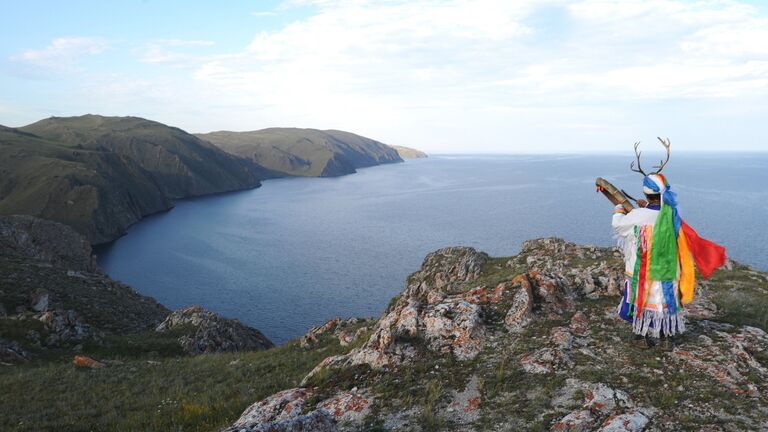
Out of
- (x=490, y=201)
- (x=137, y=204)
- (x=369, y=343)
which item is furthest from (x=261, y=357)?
(x=137, y=204)

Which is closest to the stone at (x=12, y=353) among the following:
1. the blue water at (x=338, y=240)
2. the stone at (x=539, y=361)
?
the stone at (x=539, y=361)

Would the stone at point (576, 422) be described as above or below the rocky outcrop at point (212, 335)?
above

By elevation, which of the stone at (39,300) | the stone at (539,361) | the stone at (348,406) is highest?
the stone at (539,361)

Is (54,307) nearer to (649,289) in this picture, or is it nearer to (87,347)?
(87,347)

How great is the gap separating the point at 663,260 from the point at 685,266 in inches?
22.9

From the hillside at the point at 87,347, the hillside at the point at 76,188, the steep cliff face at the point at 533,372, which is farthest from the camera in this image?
the hillside at the point at 76,188

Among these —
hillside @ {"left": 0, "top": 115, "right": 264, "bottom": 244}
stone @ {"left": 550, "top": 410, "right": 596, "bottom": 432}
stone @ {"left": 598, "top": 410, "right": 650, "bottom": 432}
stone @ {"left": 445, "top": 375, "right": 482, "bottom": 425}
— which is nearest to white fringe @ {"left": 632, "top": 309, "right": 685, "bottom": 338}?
stone @ {"left": 598, "top": 410, "right": 650, "bottom": 432}

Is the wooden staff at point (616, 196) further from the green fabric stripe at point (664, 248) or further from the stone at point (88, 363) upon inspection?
the stone at point (88, 363)

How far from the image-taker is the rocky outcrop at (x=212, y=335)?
2908cm

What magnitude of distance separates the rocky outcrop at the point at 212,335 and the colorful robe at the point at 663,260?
85.0 ft

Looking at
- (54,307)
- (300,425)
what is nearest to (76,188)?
(54,307)

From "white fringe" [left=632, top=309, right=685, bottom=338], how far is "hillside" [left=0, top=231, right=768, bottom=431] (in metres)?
0.50

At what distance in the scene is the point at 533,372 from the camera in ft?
35.1

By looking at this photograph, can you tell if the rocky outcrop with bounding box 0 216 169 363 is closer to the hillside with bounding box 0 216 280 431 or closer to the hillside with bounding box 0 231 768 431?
the hillside with bounding box 0 216 280 431
